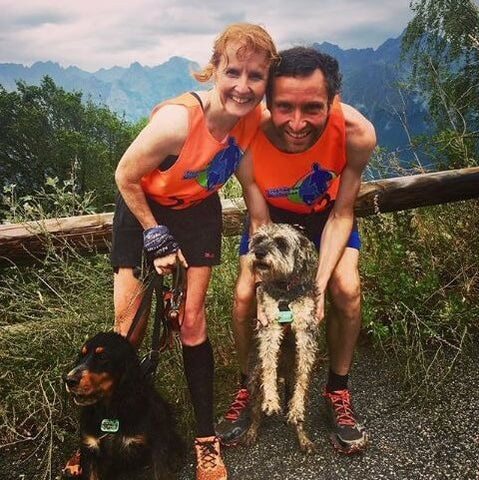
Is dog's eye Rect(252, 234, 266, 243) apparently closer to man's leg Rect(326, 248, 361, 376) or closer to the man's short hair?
man's leg Rect(326, 248, 361, 376)

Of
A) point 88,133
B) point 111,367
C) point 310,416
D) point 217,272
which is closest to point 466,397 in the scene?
point 310,416

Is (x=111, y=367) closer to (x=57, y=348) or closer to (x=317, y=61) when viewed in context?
(x=57, y=348)

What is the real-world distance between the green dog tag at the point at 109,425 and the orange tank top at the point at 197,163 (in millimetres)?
1181

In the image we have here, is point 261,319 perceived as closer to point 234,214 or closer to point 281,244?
point 281,244

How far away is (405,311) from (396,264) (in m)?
0.41

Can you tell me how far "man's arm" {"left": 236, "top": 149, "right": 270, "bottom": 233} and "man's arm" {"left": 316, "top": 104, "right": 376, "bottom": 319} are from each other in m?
0.40

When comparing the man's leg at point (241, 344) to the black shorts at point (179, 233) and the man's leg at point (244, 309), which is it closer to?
the man's leg at point (244, 309)

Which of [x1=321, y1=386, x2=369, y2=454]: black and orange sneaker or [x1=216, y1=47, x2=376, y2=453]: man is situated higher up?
[x1=216, y1=47, x2=376, y2=453]: man

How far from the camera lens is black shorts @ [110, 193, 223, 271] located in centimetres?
280

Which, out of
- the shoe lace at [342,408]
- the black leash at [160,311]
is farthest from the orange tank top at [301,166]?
the shoe lace at [342,408]

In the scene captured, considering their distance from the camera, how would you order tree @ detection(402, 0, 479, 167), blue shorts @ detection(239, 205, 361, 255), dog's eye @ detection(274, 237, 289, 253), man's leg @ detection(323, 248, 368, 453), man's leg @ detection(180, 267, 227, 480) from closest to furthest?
dog's eye @ detection(274, 237, 289, 253), man's leg @ detection(180, 267, 227, 480), man's leg @ detection(323, 248, 368, 453), blue shorts @ detection(239, 205, 361, 255), tree @ detection(402, 0, 479, 167)

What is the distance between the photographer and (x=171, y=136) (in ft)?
8.31

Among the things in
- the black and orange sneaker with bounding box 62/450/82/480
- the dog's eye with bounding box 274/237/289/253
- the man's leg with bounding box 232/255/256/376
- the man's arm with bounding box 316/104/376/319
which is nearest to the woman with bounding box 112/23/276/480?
the man's leg with bounding box 232/255/256/376

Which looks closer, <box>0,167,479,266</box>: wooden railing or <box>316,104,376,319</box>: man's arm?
<box>316,104,376,319</box>: man's arm
